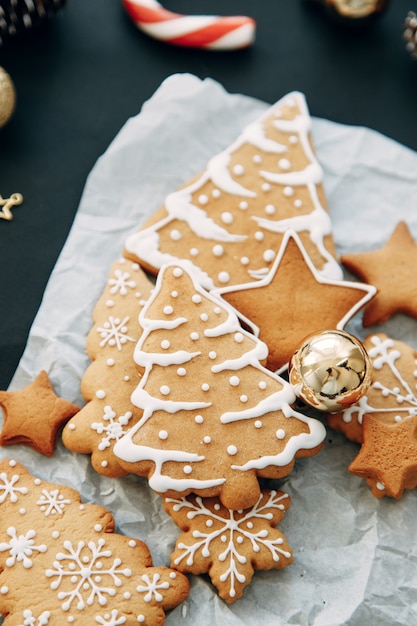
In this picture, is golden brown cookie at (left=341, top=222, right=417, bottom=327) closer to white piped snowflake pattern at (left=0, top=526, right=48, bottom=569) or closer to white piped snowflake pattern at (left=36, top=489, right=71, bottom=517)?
white piped snowflake pattern at (left=36, top=489, right=71, bottom=517)

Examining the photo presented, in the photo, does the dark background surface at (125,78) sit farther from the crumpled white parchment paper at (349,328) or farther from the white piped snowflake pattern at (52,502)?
the white piped snowflake pattern at (52,502)

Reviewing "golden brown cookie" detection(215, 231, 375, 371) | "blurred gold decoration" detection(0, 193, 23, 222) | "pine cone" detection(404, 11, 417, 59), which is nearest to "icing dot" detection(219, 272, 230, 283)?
"golden brown cookie" detection(215, 231, 375, 371)

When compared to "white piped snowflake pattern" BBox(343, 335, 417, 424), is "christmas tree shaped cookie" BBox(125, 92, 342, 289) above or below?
above

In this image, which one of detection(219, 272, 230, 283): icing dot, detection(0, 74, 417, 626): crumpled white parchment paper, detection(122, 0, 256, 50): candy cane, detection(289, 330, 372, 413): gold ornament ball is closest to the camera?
detection(289, 330, 372, 413): gold ornament ball

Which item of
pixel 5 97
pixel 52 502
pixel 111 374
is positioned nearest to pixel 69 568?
pixel 52 502

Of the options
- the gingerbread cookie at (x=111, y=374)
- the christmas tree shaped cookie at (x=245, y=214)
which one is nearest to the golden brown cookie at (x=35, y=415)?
the gingerbread cookie at (x=111, y=374)

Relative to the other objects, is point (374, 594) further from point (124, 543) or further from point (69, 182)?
point (69, 182)
